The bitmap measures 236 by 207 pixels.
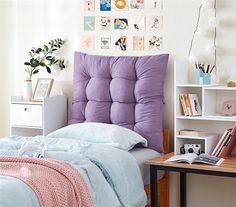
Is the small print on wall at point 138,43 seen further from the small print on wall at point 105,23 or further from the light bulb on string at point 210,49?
the light bulb on string at point 210,49

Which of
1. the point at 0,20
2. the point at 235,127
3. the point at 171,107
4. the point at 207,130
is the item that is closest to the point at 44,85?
the point at 0,20

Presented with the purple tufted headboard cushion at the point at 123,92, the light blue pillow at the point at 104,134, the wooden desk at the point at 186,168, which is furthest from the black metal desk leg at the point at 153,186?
the purple tufted headboard cushion at the point at 123,92

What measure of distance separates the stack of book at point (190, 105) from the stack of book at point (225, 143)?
0.25 meters

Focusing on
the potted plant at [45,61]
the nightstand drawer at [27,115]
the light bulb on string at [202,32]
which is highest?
the light bulb on string at [202,32]

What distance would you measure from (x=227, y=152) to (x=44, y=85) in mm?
1616

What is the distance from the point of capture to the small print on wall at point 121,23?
154 inches

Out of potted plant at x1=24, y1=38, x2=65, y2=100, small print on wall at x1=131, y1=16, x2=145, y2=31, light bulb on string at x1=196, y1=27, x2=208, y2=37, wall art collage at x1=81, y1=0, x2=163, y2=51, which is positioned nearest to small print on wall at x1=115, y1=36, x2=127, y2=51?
wall art collage at x1=81, y1=0, x2=163, y2=51

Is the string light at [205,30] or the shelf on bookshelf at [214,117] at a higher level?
the string light at [205,30]

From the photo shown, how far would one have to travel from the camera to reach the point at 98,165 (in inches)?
Answer: 115

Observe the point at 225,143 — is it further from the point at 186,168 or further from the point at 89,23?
the point at 89,23

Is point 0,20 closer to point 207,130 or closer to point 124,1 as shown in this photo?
point 124,1

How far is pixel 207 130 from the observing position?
3.64 m

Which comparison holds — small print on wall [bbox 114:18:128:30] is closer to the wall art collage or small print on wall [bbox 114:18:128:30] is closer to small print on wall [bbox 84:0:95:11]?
the wall art collage

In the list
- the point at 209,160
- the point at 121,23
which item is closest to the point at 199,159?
the point at 209,160
